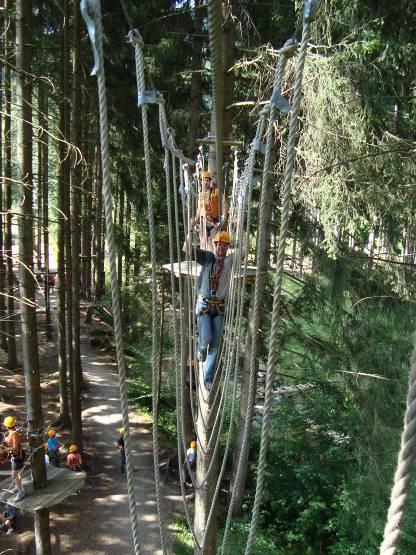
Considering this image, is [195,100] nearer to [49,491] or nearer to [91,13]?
[49,491]

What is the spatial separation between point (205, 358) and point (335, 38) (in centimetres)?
368

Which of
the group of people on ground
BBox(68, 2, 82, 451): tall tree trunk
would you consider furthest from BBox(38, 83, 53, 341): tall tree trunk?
the group of people on ground

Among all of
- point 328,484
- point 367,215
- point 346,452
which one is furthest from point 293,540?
point 367,215

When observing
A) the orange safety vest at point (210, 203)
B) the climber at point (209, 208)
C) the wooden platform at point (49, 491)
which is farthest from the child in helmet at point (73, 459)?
the orange safety vest at point (210, 203)

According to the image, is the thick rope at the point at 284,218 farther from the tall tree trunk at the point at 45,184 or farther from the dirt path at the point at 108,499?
the dirt path at the point at 108,499

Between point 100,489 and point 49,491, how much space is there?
209cm

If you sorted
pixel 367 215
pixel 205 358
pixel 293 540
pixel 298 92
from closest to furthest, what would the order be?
pixel 298 92, pixel 205 358, pixel 367 215, pixel 293 540

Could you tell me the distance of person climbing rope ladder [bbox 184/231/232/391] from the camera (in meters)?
3.29

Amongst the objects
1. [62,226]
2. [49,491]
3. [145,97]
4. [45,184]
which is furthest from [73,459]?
[145,97]

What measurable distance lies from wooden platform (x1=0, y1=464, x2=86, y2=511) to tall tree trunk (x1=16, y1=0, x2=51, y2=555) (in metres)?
0.18

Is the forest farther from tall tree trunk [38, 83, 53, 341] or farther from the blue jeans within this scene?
tall tree trunk [38, 83, 53, 341]

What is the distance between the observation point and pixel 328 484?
5992 mm

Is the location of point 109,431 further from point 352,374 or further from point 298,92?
point 298,92

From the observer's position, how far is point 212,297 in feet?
11.1
